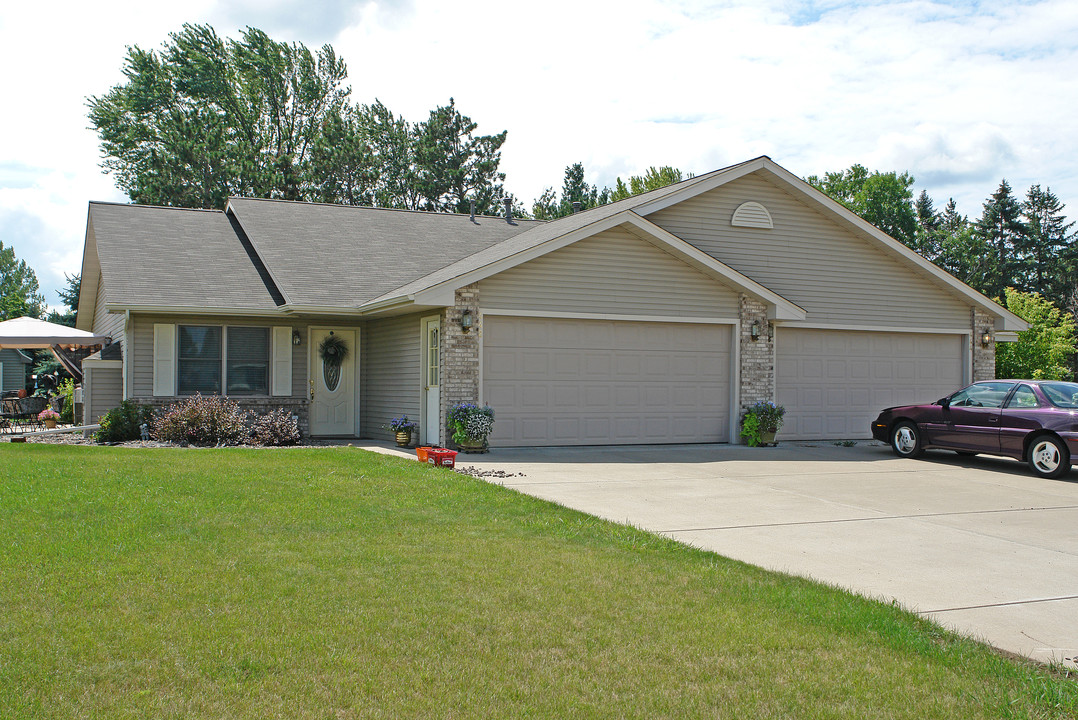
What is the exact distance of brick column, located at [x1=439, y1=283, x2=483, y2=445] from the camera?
48.7ft

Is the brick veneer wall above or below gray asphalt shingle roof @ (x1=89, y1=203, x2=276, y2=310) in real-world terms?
below

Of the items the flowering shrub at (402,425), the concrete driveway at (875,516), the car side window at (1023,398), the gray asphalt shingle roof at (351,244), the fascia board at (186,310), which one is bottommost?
the concrete driveway at (875,516)

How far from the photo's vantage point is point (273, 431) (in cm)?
1597

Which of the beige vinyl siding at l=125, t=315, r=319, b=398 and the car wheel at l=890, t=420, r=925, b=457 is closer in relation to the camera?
the car wheel at l=890, t=420, r=925, b=457

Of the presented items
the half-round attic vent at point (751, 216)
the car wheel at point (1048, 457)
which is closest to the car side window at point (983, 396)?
the car wheel at point (1048, 457)

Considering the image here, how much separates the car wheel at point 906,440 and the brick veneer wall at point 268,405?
10.5 metres

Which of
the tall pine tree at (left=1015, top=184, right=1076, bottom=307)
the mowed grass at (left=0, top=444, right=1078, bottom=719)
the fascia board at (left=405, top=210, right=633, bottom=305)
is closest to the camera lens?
the mowed grass at (left=0, top=444, right=1078, bottom=719)

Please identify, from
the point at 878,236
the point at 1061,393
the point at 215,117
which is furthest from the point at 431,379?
the point at 215,117

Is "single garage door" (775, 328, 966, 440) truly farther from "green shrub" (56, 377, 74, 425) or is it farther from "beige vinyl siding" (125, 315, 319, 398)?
"green shrub" (56, 377, 74, 425)

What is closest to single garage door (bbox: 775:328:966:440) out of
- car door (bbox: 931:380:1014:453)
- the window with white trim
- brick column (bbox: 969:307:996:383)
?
brick column (bbox: 969:307:996:383)

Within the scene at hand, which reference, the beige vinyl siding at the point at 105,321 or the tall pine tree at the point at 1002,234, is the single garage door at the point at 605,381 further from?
the tall pine tree at the point at 1002,234

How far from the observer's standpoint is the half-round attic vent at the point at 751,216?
1841cm

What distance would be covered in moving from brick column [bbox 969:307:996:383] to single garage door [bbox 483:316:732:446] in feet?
20.8

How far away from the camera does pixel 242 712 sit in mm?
3980
